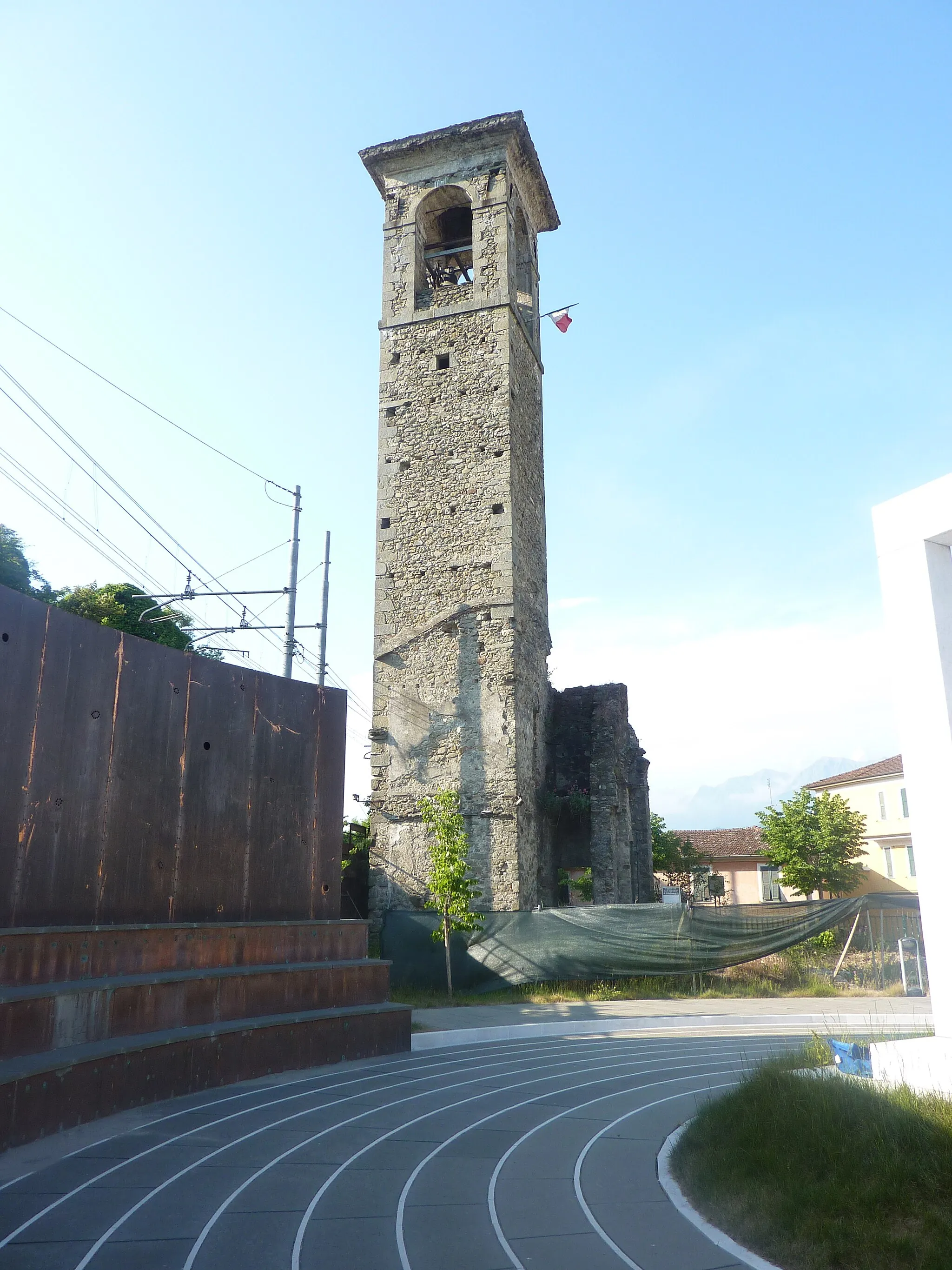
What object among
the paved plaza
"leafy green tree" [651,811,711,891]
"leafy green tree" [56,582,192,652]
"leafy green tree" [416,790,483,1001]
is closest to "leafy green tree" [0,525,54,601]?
"leafy green tree" [56,582,192,652]

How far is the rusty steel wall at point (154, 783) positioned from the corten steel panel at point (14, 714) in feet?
0.04

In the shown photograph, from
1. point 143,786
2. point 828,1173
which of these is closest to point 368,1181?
point 828,1173

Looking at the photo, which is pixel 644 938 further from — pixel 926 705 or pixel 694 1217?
pixel 694 1217

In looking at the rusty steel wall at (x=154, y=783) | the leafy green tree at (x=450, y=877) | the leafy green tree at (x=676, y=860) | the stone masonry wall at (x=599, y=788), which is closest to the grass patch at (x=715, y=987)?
the leafy green tree at (x=450, y=877)

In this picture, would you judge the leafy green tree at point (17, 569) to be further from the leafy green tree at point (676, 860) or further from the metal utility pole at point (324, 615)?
the leafy green tree at point (676, 860)

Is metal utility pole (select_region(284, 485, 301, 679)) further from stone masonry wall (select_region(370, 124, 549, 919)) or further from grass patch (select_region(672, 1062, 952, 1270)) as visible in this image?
grass patch (select_region(672, 1062, 952, 1270))

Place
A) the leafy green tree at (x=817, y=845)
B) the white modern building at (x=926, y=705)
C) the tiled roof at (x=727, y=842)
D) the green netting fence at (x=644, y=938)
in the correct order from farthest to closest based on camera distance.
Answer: the tiled roof at (x=727, y=842)
the leafy green tree at (x=817, y=845)
the green netting fence at (x=644, y=938)
the white modern building at (x=926, y=705)

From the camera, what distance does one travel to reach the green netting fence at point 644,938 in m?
13.5

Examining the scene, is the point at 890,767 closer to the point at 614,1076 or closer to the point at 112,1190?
the point at 614,1076

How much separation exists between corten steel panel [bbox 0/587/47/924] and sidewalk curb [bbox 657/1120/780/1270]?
4.47m

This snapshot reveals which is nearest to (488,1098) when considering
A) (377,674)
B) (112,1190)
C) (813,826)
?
(112,1190)

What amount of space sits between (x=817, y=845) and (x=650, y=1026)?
846 inches

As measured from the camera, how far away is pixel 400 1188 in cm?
460

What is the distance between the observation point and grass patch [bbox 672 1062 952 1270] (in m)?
3.43
